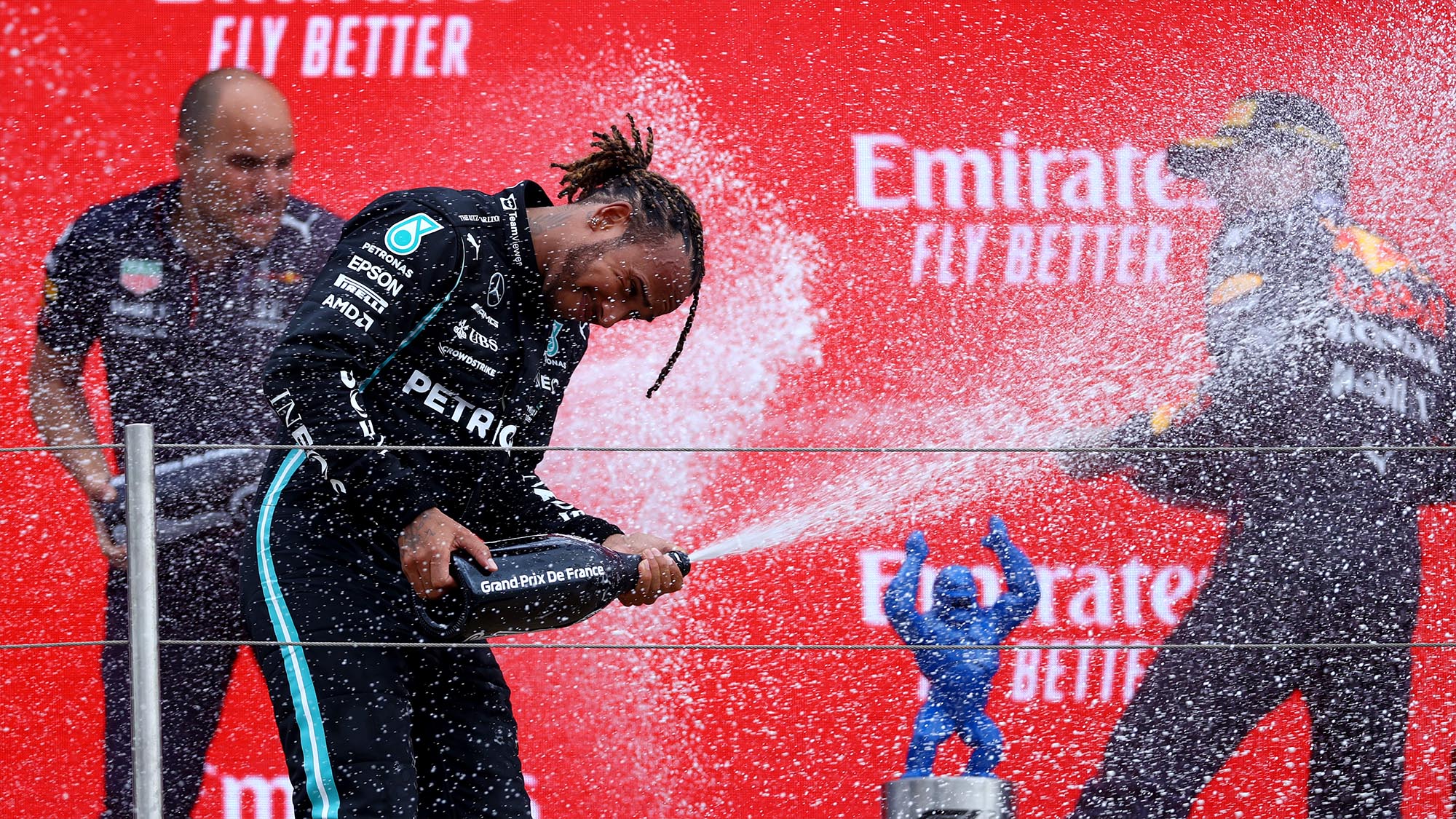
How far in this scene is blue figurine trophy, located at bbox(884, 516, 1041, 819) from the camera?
9.27 feet

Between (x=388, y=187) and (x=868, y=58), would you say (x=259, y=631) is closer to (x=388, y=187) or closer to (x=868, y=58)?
(x=388, y=187)

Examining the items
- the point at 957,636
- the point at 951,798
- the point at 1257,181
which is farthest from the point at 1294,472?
the point at 951,798

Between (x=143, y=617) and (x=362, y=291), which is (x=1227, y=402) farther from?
(x=143, y=617)

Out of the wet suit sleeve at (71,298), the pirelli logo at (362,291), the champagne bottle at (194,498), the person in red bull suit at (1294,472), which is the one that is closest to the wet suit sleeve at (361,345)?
the pirelli logo at (362,291)

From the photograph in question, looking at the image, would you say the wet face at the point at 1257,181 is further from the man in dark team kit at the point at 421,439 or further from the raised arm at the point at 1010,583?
the man in dark team kit at the point at 421,439

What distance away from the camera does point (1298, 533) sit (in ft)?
9.59

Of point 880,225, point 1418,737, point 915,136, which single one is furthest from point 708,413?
point 1418,737

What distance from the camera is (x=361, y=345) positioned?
5.38 ft

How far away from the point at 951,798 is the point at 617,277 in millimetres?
737

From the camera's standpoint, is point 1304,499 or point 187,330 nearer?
point 187,330

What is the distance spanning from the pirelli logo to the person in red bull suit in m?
1.69

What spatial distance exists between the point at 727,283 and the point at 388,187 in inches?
27.7

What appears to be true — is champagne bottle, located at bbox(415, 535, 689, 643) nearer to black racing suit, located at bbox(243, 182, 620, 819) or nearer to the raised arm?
black racing suit, located at bbox(243, 182, 620, 819)

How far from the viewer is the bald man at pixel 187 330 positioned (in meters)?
2.75
